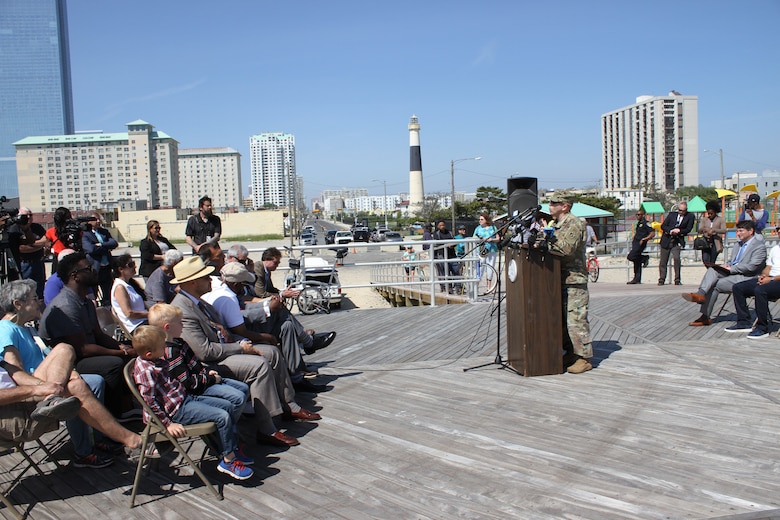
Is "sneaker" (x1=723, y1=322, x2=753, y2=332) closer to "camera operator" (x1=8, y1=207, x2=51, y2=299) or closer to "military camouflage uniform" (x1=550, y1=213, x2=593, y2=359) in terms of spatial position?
"military camouflage uniform" (x1=550, y1=213, x2=593, y2=359)

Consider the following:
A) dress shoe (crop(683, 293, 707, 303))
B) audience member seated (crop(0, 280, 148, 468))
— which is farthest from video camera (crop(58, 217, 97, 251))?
dress shoe (crop(683, 293, 707, 303))

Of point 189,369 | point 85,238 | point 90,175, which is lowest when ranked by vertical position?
point 189,369

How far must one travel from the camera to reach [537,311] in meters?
5.77

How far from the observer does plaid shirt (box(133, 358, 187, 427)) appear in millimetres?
3590

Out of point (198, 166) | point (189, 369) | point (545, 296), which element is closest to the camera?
point (189, 369)

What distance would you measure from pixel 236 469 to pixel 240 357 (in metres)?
0.95

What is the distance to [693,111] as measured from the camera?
430ft

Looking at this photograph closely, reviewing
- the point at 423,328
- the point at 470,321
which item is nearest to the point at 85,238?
the point at 423,328

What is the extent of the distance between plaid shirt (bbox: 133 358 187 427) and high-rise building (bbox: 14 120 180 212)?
15437cm

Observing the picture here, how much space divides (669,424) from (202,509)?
10.4ft

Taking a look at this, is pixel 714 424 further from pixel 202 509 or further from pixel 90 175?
pixel 90 175

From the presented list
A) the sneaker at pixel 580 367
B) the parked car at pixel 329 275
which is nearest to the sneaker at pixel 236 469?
the sneaker at pixel 580 367

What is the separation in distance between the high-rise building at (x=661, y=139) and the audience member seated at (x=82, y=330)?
132m

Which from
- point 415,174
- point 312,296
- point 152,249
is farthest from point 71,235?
point 415,174
